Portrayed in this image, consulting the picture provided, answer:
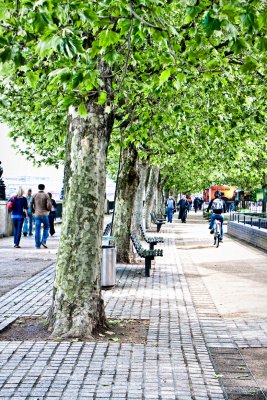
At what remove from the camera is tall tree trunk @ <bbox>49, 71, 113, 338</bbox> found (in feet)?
27.2

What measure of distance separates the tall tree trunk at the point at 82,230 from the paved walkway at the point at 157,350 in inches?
28.7

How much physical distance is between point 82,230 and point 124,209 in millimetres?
8774

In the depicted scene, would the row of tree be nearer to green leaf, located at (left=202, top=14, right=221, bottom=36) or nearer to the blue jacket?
green leaf, located at (left=202, top=14, right=221, bottom=36)

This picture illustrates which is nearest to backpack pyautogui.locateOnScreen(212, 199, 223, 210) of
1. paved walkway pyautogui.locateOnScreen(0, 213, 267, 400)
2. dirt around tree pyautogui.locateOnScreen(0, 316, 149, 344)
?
paved walkway pyautogui.locateOnScreen(0, 213, 267, 400)

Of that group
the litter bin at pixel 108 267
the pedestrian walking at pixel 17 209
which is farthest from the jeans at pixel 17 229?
the litter bin at pixel 108 267

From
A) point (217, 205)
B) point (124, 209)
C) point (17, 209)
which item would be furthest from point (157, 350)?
point (217, 205)

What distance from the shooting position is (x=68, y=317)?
8.20m

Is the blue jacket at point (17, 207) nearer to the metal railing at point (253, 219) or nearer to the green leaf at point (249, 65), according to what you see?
the metal railing at point (253, 219)

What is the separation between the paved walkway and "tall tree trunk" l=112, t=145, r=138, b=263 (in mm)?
3404

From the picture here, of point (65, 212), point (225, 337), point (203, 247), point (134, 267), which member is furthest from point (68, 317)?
point (203, 247)

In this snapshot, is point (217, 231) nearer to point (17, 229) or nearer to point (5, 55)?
point (17, 229)

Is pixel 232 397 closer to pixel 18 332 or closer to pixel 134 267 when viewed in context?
pixel 18 332

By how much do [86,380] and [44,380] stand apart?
347mm

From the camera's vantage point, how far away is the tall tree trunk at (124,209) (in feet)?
55.8
